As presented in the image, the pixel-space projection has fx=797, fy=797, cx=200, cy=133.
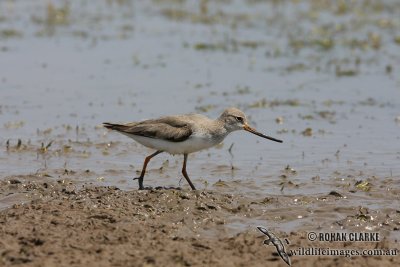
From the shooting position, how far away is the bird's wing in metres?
9.91

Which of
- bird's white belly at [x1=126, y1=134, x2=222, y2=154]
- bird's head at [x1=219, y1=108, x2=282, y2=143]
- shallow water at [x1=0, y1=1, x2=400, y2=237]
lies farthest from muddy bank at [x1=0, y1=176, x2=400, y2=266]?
bird's head at [x1=219, y1=108, x2=282, y2=143]

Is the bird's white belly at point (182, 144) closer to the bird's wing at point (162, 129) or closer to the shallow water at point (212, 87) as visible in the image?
the bird's wing at point (162, 129)

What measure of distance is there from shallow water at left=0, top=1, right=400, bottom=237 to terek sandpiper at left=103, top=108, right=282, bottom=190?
2.43 ft

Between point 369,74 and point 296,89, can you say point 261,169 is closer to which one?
point 296,89

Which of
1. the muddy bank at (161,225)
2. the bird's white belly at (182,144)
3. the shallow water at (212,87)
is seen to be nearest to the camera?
the muddy bank at (161,225)

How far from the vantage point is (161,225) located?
8547mm

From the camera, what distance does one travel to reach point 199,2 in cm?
2466

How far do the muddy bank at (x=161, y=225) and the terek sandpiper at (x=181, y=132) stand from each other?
650 millimetres

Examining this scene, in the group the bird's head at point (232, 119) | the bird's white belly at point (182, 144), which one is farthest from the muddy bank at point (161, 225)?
the bird's head at point (232, 119)

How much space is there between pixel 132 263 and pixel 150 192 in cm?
209

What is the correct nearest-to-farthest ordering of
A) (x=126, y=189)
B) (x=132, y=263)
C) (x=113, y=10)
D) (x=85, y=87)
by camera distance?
(x=132, y=263) → (x=126, y=189) → (x=85, y=87) → (x=113, y=10)

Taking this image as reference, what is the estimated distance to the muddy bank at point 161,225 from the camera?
7.70m

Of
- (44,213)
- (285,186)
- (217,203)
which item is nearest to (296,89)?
(285,186)

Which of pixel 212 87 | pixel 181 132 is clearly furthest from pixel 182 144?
pixel 212 87
